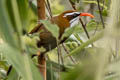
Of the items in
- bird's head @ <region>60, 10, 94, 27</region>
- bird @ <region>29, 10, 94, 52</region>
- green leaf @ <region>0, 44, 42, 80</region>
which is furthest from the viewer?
bird's head @ <region>60, 10, 94, 27</region>

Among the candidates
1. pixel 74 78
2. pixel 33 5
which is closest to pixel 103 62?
pixel 74 78

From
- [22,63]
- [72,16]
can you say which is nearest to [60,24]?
[72,16]

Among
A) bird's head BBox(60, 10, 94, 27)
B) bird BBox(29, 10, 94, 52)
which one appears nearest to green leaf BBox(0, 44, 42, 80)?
bird BBox(29, 10, 94, 52)

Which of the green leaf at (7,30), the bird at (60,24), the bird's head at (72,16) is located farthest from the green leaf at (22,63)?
the bird's head at (72,16)

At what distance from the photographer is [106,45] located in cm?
47

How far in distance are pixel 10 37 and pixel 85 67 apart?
0.49 ft

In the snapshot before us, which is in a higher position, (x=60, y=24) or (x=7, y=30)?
(x=7, y=30)

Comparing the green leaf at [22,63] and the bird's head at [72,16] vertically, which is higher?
the green leaf at [22,63]

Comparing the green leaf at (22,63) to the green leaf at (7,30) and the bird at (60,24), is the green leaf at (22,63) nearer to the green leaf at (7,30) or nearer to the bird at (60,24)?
the green leaf at (7,30)

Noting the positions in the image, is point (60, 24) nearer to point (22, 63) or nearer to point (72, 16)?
point (72, 16)

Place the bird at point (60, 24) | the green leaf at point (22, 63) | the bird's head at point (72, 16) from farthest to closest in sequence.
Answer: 1. the bird's head at point (72, 16)
2. the bird at point (60, 24)
3. the green leaf at point (22, 63)

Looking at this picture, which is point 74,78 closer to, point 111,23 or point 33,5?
point 111,23

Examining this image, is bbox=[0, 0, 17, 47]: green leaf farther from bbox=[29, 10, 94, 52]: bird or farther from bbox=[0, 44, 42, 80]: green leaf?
→ bbox=[29, 10, 94, 52]: bird

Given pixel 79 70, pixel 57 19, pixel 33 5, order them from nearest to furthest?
pixel 79 70 < pixel 33 5 < pixel 57 19
